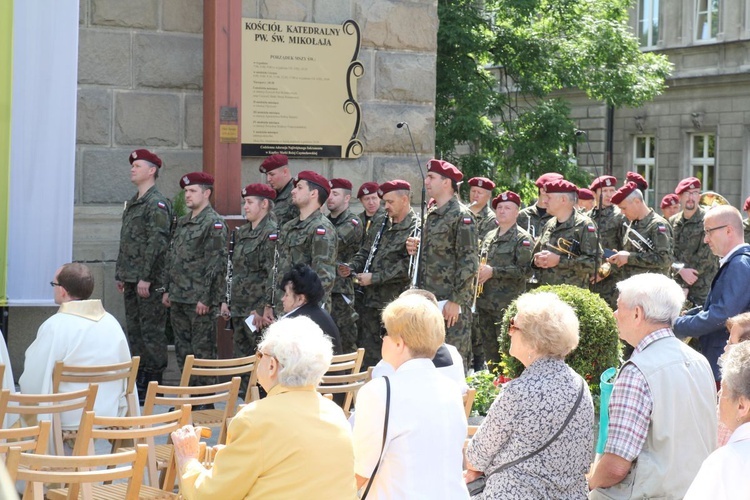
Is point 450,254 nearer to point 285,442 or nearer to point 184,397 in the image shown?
point 184,397

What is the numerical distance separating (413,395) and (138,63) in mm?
6422

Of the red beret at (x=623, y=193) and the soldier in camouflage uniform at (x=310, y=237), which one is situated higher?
the red beret at (x=623, y=193)

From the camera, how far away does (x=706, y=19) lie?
29344 millimetres

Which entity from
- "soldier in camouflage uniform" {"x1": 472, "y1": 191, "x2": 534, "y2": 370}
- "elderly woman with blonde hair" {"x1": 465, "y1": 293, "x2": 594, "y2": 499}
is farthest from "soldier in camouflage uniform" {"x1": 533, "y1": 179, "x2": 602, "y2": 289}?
"elderly woman with blonde hair" {"x1": 465, "y1": 293, "x2": 594, "y2": 499}

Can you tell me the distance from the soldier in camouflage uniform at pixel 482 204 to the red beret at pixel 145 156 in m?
3.59

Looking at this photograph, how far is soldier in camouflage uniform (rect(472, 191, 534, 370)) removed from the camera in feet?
34.5

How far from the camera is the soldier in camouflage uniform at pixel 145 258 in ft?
30.9

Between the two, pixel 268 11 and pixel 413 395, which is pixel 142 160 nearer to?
pixel 268 11

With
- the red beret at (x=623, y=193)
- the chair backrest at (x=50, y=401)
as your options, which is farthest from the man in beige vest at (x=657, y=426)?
the red beret at (x=623, y=193)

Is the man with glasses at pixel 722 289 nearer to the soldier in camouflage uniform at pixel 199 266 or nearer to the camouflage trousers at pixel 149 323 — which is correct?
the soldier in camouflage uniform at pixel 199 266

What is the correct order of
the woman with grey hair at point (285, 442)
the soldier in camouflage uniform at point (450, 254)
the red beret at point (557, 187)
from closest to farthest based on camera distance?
1. the woman with grey hair at point (285, 442)
2. the soldier in camouflage uniform at point (450, 254)
3. the red beret at point (557, 187)

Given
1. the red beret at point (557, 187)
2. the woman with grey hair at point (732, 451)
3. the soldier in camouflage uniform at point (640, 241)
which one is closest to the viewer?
the woman with grey hair at point (732, 451)

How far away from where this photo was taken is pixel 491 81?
21.8 metres

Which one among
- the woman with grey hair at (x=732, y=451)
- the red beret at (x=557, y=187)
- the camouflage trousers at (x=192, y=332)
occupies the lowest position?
the camouflage trousers at (x=192, y=332)
